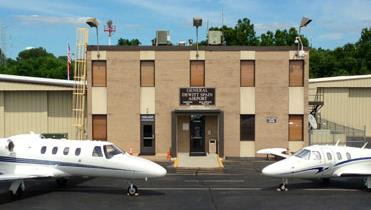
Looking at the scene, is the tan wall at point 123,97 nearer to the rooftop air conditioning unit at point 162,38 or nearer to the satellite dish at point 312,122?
the rooftop air conditioning unit at point 162,38

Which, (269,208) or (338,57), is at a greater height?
(338,57)

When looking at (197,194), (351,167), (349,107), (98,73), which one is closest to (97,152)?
(197,194)

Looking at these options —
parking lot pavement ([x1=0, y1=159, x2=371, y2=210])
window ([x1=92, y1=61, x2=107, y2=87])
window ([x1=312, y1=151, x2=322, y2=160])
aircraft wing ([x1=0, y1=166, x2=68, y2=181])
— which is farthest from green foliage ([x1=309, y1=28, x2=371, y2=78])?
aircraft wing ([x1=0, y1=166, x2=68, y2=181])

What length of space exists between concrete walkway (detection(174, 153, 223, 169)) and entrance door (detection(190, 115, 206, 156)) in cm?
118

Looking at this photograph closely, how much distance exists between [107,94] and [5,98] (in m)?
7.58

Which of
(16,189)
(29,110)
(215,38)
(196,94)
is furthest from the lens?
(29,110)

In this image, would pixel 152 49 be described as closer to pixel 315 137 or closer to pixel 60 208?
pixel 315 137

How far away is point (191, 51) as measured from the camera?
115ft

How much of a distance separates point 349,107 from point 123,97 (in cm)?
1809

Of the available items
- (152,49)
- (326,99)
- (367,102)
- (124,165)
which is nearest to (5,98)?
(152,49)

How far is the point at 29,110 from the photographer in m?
37.5

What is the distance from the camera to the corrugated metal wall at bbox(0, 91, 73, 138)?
37.4 m

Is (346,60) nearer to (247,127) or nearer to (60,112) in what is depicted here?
(247,127)

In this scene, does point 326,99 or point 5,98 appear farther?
point 326,99
